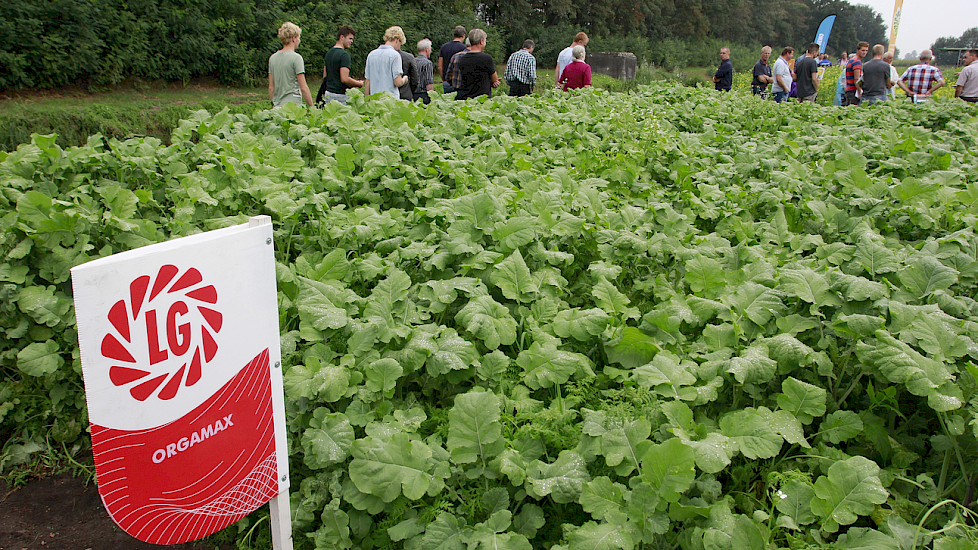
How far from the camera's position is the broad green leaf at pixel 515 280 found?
308 cm

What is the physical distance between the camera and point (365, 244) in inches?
145

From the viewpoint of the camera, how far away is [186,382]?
186cm

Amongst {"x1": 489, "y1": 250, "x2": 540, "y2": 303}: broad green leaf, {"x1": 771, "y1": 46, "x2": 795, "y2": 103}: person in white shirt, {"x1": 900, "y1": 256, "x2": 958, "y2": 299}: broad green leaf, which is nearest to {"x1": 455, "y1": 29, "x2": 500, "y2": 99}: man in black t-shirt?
{"x1": 489, "y1": 250, "x2": 540, "y2": 303}: broad green leaf

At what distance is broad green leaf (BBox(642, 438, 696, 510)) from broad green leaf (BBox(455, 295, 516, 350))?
0.87 meters

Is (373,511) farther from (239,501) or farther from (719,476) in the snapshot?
(719,476)

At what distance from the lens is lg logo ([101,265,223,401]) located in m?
1.70

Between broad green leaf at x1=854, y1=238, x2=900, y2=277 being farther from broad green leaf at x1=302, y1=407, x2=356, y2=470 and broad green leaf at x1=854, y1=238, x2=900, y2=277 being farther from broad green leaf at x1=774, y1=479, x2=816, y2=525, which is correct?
broad green leaf at x1=302, y1=407, x2=356, y2=470

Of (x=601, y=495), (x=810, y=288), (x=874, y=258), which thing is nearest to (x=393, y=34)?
(x=874, y=258)

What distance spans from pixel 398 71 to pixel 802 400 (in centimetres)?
728

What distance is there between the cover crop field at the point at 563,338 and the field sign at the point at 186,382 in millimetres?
304

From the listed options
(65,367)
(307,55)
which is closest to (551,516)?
(65,367)

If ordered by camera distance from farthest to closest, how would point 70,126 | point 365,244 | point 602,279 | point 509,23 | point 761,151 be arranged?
point 509,23
point 70,126
point 761,151
point 365,244
point 602,279

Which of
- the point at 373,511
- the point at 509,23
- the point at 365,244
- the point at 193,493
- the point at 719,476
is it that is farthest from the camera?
the point at 509,23

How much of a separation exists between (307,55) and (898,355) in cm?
2306
